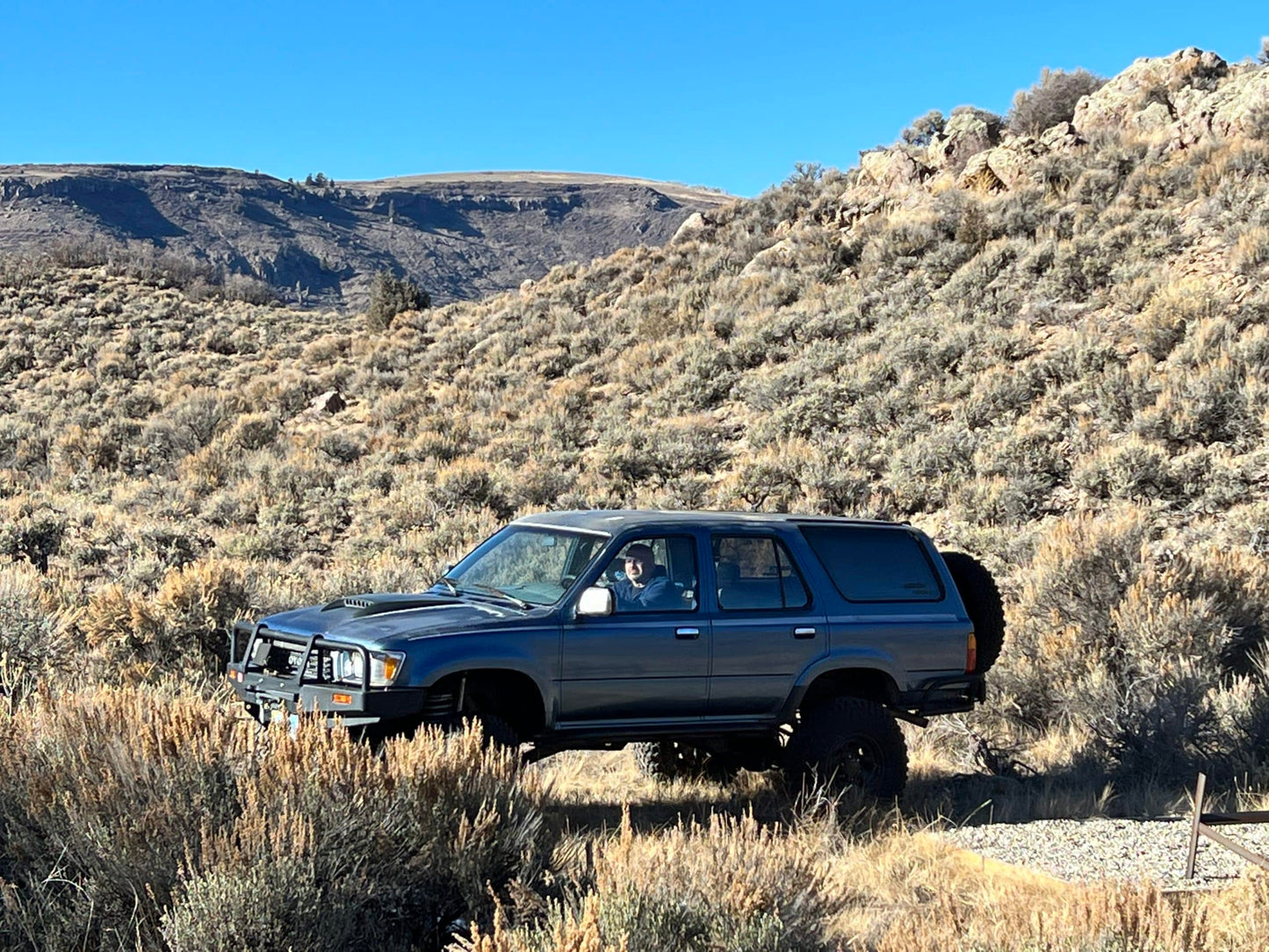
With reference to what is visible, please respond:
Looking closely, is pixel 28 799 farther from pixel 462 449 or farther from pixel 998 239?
pixel 998 239

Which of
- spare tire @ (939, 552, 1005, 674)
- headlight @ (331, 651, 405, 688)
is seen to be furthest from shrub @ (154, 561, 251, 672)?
spare tire @ (939, 552, 1005, 674)

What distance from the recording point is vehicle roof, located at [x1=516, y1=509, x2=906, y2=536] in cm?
676

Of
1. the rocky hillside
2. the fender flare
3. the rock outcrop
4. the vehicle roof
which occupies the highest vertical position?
the rocky hillside

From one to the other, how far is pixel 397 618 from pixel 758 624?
206cm

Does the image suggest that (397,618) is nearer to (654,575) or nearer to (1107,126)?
(654,575)

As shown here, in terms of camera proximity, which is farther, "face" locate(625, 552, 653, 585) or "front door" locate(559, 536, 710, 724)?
"face" locate(625, 552, 653, 585)

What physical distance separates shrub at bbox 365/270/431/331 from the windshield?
2730 centimetres

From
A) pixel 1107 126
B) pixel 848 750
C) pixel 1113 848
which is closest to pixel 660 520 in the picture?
pixel 848 750

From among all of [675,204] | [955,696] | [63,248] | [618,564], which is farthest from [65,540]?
[675,204]

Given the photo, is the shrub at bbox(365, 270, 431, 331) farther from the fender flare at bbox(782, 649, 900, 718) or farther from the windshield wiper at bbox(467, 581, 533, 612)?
the fender flare at bbox(782, 649, 900, 718)

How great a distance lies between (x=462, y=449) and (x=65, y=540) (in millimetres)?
7502

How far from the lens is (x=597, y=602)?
236 inches

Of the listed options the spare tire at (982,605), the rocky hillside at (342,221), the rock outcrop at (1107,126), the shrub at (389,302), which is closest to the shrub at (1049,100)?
the rock outcrop at (1107,126)

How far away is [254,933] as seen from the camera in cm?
327
